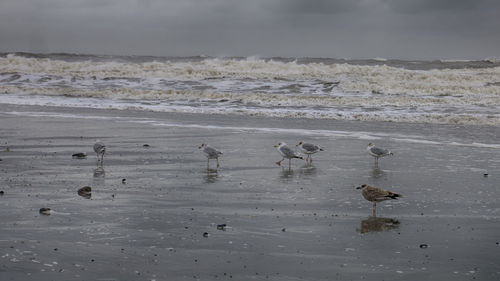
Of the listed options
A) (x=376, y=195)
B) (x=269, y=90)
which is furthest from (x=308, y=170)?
(x=269, y=90)

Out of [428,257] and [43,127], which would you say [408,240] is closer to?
[428,257]

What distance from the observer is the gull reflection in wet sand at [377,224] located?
984cm

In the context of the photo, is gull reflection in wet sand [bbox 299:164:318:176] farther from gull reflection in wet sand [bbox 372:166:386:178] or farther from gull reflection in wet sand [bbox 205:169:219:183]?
gull reflection in wet sand [bbox 205:169:219:183]

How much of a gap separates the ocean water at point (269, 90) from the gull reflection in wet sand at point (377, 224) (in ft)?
59.7

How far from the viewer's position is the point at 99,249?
8398mm

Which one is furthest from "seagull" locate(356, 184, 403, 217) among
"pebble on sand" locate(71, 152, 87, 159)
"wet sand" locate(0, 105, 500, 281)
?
"pebble on sand" locate(71, 152, 87, 159)

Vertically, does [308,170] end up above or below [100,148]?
below

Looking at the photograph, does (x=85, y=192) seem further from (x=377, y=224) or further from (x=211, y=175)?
(x=377, y=224)

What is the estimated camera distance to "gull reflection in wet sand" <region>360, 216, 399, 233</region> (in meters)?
9.84

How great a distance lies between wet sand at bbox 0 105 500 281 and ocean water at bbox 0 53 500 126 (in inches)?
440

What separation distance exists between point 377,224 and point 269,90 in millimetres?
33731

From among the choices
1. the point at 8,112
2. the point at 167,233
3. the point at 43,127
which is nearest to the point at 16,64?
the point at 8,112

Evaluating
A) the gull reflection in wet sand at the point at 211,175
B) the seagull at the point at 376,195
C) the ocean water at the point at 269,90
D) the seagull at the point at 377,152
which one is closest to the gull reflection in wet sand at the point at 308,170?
the seagull at the point at 377,152

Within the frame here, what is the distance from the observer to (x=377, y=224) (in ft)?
33.3
